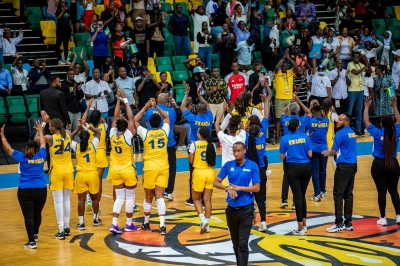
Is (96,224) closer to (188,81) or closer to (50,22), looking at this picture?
(188,81)

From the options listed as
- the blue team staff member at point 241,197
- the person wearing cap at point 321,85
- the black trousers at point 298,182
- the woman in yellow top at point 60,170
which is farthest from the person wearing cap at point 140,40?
the blue team staff member at point 241,197

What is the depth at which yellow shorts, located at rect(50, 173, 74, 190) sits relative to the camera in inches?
551

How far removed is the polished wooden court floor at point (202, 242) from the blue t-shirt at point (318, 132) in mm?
1248

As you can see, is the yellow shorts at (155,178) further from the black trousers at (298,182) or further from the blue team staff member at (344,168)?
the blue team staff member at (344,168)

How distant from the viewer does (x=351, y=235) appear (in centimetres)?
1396

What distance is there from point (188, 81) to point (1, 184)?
806cm

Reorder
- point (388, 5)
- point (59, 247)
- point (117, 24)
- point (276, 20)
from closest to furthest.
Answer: point (59, 247)
point (117, 24)
point (276, 20)
point (388, 5)

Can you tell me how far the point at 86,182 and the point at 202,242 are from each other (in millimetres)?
2546

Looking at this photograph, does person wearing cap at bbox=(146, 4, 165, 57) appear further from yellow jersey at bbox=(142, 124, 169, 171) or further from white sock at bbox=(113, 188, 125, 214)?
white sock at bbox=(113, 188, 125, 214)

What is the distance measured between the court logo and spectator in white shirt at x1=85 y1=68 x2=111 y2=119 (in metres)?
8.43

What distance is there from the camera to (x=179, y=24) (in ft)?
87.6

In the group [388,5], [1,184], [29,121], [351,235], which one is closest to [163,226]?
[351,235]

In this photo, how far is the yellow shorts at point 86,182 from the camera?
48.0 ft

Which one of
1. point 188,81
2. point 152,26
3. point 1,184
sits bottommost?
point 1,184
